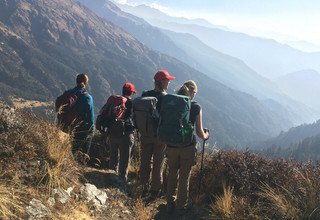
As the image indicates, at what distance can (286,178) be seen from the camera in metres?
7.82

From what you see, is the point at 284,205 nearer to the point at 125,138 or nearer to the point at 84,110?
the point at 125,138

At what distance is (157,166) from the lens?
27.4 feet

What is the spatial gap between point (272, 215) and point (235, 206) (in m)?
0.68

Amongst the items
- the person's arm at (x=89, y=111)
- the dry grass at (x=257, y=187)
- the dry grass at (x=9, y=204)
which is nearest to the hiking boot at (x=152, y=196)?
the dry grass at (x=257, y=187)

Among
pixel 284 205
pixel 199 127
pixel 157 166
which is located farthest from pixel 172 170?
pixel 284 205

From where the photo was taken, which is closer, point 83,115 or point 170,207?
point 170,207

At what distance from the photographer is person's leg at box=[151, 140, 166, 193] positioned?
828 cm

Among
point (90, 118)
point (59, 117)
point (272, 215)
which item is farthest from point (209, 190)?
point (59, 117)

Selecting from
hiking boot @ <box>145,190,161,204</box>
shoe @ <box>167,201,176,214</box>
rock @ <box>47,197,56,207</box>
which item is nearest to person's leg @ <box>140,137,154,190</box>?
hiking boot @ <box>145,190,161,204</box>

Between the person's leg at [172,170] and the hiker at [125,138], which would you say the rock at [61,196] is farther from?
the hiker at [125,138]

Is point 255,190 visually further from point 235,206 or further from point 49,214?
point 49,214

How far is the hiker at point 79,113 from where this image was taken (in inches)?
344

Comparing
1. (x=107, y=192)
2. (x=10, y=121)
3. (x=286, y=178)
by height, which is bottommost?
(x=107, y=192)

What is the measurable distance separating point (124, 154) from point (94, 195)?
6.46 ft
